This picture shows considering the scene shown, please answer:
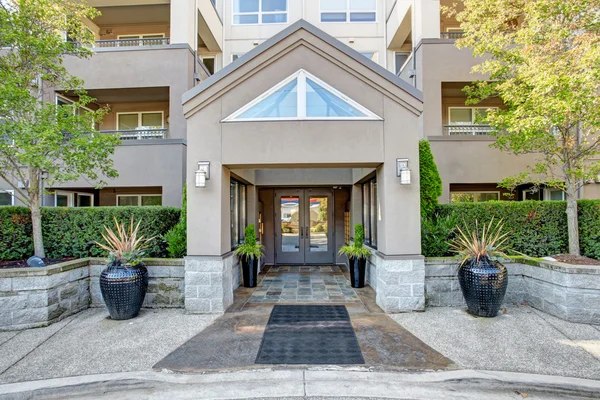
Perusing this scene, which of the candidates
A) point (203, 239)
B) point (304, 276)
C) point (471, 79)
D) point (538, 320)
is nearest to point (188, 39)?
point (203, 239)

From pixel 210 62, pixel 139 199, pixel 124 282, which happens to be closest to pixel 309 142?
pixel 124 282

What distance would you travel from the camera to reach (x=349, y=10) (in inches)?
532

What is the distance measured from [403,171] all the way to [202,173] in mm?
3899

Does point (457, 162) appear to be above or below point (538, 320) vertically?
above

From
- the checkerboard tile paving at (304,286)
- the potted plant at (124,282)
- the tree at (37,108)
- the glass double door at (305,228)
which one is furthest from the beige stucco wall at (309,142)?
the glass double door at (305,228)

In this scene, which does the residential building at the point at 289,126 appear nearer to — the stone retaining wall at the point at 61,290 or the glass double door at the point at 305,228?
the glass double door at the point at 305,228

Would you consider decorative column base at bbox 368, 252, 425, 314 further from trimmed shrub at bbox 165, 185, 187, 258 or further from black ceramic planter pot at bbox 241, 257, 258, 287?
trimmed shrub at bbox 165, 185, 187, 258

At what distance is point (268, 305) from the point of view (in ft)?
21.7

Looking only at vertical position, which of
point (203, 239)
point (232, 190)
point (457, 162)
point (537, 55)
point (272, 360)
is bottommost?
point (272, 360)

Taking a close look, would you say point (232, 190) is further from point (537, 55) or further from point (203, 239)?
point (537, 55)

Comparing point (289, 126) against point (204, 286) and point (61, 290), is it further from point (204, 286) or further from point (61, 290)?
point (61, 290)

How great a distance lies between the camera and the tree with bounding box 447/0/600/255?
5.48m

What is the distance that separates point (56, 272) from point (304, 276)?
5.97 metres

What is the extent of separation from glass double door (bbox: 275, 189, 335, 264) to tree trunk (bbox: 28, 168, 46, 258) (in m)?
6.65
